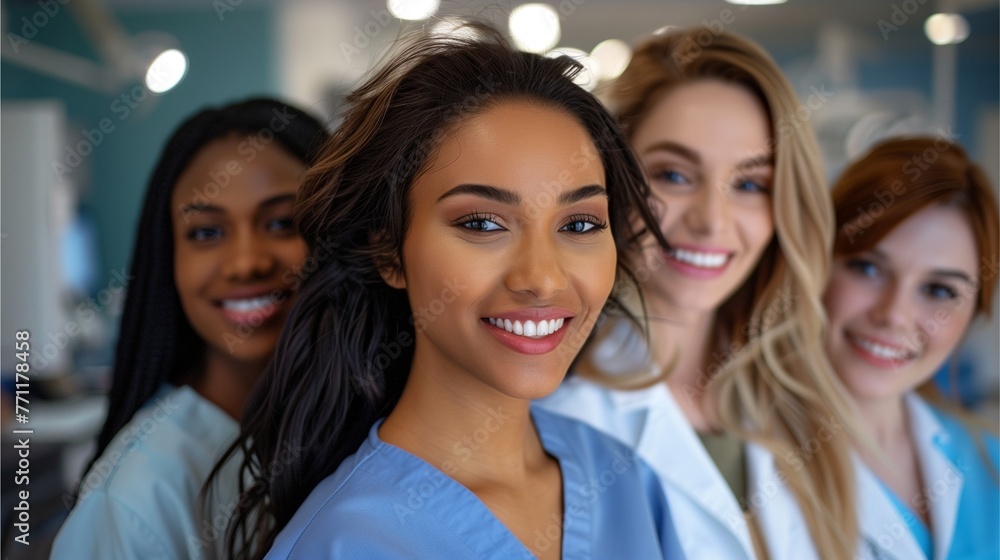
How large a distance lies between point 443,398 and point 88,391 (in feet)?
11.7

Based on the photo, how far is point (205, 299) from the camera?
51.8 inches

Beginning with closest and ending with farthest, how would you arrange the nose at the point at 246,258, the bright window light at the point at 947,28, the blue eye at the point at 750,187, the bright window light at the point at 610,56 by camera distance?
the nose at the point at 246,258, the blue eye at the point at 750,187, the bright window light at the point at 947,28, the bright window light at the point at 610,56

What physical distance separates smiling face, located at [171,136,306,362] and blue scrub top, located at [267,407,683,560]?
1.22 ft

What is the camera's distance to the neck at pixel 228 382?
4.59 ft

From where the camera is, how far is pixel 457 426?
1.03 metres

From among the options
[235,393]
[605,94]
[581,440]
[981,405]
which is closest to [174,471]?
[235,393]

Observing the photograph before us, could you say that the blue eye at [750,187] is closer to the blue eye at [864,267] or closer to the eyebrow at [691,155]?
the eyebrow at [691,155]

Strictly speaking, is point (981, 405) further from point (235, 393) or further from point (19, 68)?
point (19, 68)

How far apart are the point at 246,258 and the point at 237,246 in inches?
1.5

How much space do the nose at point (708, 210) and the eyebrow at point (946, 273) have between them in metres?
0.37

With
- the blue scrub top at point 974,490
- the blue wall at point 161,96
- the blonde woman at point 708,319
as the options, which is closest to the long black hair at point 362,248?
the blonde woman at point 708,319

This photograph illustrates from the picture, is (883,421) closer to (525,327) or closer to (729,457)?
(729,457)

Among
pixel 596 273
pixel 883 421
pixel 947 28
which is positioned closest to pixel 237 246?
pixel 596 273

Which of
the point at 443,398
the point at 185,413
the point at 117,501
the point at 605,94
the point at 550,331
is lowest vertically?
the point at 117,501
